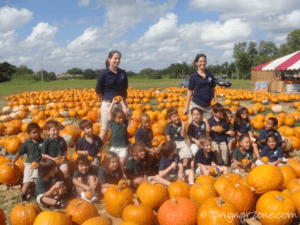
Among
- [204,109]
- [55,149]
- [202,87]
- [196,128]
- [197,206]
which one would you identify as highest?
[202,87]

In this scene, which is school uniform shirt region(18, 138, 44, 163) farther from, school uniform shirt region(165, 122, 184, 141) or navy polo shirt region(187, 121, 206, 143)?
navy polo shirt region(187, 121, 206, 143)

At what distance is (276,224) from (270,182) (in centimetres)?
63

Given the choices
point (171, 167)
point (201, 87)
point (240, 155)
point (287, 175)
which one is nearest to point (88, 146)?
point (171, 167)

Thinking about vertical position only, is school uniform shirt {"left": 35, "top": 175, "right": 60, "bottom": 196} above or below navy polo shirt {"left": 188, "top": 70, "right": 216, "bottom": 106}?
below

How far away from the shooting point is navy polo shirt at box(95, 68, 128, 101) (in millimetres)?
5621

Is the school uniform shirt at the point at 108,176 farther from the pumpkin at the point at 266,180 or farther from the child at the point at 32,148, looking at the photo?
the pumpkin at the point at 266,180

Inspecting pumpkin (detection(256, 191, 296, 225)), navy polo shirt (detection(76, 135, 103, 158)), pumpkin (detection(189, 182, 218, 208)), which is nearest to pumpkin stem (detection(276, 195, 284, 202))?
pumpkin (detection(256, 191, 296, 225))

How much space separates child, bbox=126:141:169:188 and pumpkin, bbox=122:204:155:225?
4.02 ft

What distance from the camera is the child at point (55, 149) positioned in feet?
15.4

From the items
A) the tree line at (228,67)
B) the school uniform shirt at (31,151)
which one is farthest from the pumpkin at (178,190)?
the tree line at (228,67)

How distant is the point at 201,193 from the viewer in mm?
3682

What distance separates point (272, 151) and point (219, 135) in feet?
3.74

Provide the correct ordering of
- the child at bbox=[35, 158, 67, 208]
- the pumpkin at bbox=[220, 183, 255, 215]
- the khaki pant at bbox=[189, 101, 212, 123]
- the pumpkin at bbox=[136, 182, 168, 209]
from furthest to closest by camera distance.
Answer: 1. the khaki pant at bbox=[189, 101, 212, 123]
2. the child at bbox=[35, 158, 67, 208]
3. the pumpkin at bbox=[136, 182, 168, 209]
4. the pumpkin at bbox=[220, 183, 255, 215]

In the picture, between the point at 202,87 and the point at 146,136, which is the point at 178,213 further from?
the point at 202,87
